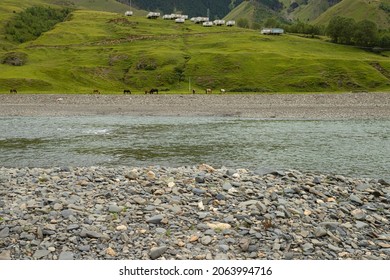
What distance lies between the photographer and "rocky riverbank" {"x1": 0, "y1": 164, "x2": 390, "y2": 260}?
531 inches

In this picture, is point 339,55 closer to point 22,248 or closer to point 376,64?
point 376,64

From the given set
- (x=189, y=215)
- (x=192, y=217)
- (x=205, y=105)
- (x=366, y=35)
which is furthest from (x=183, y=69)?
(x=192, y=217)

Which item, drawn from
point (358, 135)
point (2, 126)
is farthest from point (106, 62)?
point (358, 135)

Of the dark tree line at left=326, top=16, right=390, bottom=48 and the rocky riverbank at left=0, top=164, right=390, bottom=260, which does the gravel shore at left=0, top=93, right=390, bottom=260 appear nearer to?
the rocky riverbank at left=0, top=164, right=390, bottom=260

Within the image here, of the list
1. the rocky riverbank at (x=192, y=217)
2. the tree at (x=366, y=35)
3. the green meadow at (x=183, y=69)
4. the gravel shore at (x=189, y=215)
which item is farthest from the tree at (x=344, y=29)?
the rocky riverbank at (x=192, y=217)

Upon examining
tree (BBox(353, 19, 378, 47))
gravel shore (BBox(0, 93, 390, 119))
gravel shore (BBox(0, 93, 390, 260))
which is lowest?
gravel shore (BBox(0, 93, 390, 119))

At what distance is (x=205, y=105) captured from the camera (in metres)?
79.8

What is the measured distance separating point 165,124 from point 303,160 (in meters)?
28.0

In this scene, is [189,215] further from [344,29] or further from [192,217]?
[344,29]

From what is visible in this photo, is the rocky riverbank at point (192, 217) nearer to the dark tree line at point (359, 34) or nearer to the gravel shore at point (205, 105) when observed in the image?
the gravel shore at point (205, 105)

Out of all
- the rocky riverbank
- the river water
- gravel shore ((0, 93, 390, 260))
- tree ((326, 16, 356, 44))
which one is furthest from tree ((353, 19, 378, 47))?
the rocky riverbank

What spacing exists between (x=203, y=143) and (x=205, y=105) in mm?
39015

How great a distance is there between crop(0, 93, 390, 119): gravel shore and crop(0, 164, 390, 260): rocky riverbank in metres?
46.7

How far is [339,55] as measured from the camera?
169 meters
